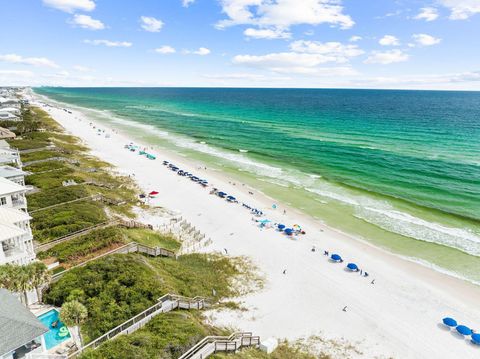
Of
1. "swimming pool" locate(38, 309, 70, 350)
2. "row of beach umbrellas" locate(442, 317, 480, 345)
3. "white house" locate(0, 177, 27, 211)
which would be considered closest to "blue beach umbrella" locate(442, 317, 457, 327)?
"row of beach umbrellas" locate(442, 317, 480, 345)

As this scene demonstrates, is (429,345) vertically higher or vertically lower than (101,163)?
lower

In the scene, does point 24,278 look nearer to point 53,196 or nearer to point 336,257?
point 53,196

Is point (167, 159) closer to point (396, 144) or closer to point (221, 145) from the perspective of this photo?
point (221, 145)

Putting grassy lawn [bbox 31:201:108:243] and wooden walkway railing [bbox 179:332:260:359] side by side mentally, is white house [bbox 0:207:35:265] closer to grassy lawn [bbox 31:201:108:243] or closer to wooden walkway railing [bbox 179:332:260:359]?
grassy lawn [bbox 31:201:108:243]

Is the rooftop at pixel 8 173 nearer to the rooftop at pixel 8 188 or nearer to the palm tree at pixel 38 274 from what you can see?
the rooftop at pixel 8 188

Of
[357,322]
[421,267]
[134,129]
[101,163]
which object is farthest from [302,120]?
[357,322]
